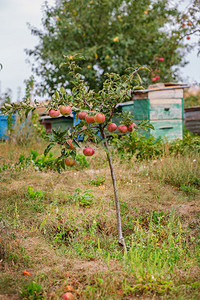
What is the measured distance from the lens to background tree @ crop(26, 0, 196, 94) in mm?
10703

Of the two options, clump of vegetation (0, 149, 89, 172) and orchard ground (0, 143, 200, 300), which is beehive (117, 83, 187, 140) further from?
clump of vegetation (0, 149, 89, 172)

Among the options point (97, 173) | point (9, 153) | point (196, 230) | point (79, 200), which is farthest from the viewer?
point (9, 153)

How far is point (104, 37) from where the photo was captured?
11.2 m

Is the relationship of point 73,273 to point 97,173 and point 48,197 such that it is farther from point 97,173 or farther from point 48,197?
point 97,173

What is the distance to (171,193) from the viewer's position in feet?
14.4

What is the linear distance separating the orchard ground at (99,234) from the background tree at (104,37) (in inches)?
247

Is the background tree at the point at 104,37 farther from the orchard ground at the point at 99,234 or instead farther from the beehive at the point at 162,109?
the orchard ground at the point at 99,234

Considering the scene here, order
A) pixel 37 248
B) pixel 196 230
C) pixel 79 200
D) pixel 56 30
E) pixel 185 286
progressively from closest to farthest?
pixel 185 286 → pixel 37 248 → pixel 196 230 → pixel 79 200 → pixel 56 30

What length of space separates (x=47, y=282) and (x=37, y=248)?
1.76 ft

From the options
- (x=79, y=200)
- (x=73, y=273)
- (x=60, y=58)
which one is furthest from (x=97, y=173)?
(x=60, y=58)

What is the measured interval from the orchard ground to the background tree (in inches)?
247

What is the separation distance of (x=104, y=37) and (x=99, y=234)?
924 cm

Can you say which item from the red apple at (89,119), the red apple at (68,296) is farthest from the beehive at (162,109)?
the red apple at (68,296)

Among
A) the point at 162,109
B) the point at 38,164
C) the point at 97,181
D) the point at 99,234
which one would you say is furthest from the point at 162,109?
the point at 99,234
